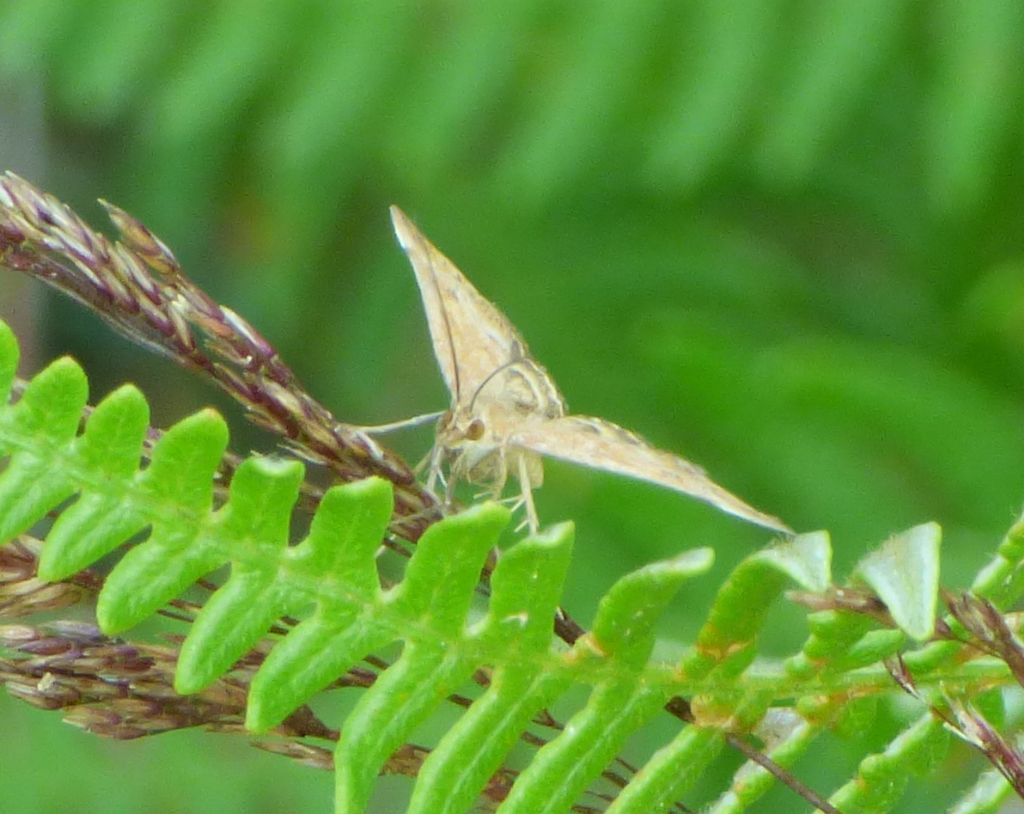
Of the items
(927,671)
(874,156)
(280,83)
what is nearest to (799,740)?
(927,671)

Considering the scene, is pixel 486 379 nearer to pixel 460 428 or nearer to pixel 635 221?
pixel 460 428

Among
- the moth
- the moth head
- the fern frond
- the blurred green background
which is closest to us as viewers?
the fern frond

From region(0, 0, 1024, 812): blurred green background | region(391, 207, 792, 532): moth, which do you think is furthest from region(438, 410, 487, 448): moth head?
region(0, 0, 1024, 812): blurred green background

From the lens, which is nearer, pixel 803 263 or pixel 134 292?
pixel 134 292

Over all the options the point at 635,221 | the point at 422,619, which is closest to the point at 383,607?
the point at 422,619

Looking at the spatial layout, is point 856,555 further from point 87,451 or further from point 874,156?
point 87,451

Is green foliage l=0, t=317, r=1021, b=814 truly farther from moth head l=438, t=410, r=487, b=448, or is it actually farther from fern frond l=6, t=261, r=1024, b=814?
moth head l=438, t=410, r=487, b=448
